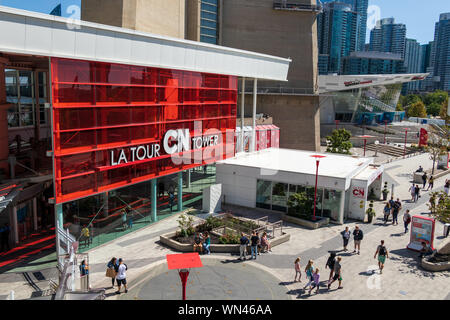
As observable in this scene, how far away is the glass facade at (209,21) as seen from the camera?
172 feet

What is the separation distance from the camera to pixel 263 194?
28.5 metres

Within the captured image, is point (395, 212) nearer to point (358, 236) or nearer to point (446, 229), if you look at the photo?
point (446, 229)

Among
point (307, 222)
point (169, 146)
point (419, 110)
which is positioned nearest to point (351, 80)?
point (307, 222)

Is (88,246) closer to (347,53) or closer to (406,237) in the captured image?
(406,237)

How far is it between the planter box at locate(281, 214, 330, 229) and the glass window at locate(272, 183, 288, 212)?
1.63 metres

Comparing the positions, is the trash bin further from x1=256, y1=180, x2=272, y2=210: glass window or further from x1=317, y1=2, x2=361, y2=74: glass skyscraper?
x1=317, y1=2, x2=361, y2=74: glass skyscraper

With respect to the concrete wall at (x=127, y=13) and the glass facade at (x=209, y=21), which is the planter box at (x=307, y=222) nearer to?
the concrete wall at (x=127, y=13)

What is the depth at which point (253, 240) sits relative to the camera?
20.0 m

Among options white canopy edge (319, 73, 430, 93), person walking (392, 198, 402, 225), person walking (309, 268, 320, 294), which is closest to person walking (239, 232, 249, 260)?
Answer: person walking (309, 268, 320, 294)

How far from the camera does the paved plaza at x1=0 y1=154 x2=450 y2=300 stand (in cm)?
1630

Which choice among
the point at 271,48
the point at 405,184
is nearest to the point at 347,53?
the point at 271,48

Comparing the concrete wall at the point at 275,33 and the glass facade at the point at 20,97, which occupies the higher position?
the concrete wall at the point at 275,33

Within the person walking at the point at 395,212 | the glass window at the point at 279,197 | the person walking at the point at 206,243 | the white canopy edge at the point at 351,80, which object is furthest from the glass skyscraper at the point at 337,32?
the person walking at the point at 206,243

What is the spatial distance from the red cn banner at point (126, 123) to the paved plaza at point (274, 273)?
3896 millimetres
